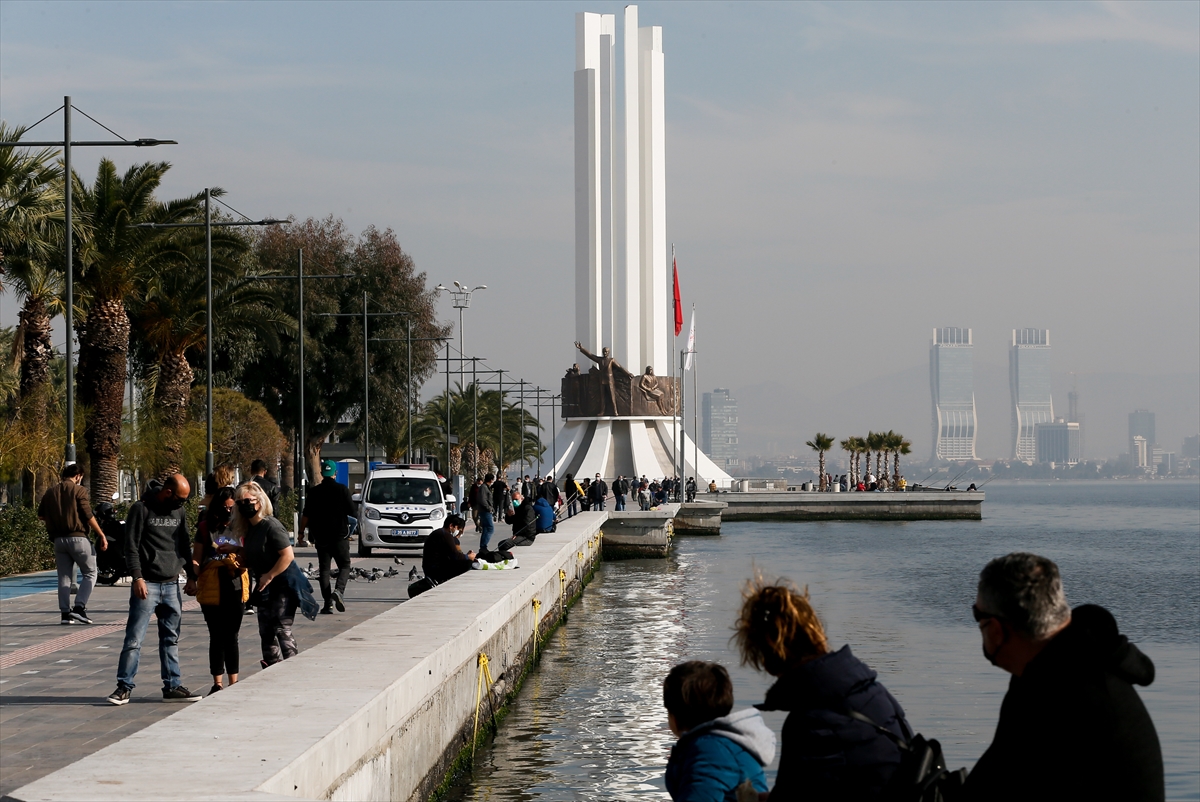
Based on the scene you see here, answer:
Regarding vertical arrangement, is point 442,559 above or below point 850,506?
above

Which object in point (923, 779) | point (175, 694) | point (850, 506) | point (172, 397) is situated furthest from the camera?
point (850, 506)

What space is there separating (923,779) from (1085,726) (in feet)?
1.34

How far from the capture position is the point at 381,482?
29562mm

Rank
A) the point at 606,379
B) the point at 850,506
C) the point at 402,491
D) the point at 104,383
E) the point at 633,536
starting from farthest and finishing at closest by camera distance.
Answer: the point at 606,379 < the point at 850,506 < the point at 633,536 < the point at 104,383 < the point at 402,491

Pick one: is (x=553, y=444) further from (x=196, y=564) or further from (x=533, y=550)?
(x=196, y=564)

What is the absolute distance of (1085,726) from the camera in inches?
122

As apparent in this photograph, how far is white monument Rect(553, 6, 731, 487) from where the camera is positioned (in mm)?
81250

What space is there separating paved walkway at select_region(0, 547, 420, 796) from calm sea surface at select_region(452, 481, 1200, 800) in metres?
2.30

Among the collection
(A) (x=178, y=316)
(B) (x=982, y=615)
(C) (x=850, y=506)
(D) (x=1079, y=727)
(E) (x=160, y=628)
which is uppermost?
(A) (x=178, y=316)

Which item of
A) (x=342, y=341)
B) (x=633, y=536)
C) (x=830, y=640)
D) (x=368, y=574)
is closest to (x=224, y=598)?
(x=368, y=574)

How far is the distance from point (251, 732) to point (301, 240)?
172 ft

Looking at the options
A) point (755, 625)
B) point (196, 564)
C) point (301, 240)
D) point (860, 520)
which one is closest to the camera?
point (755, 625)

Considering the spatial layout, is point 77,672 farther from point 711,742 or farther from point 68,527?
point 711,742

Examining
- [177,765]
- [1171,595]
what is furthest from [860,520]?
[177,765]
